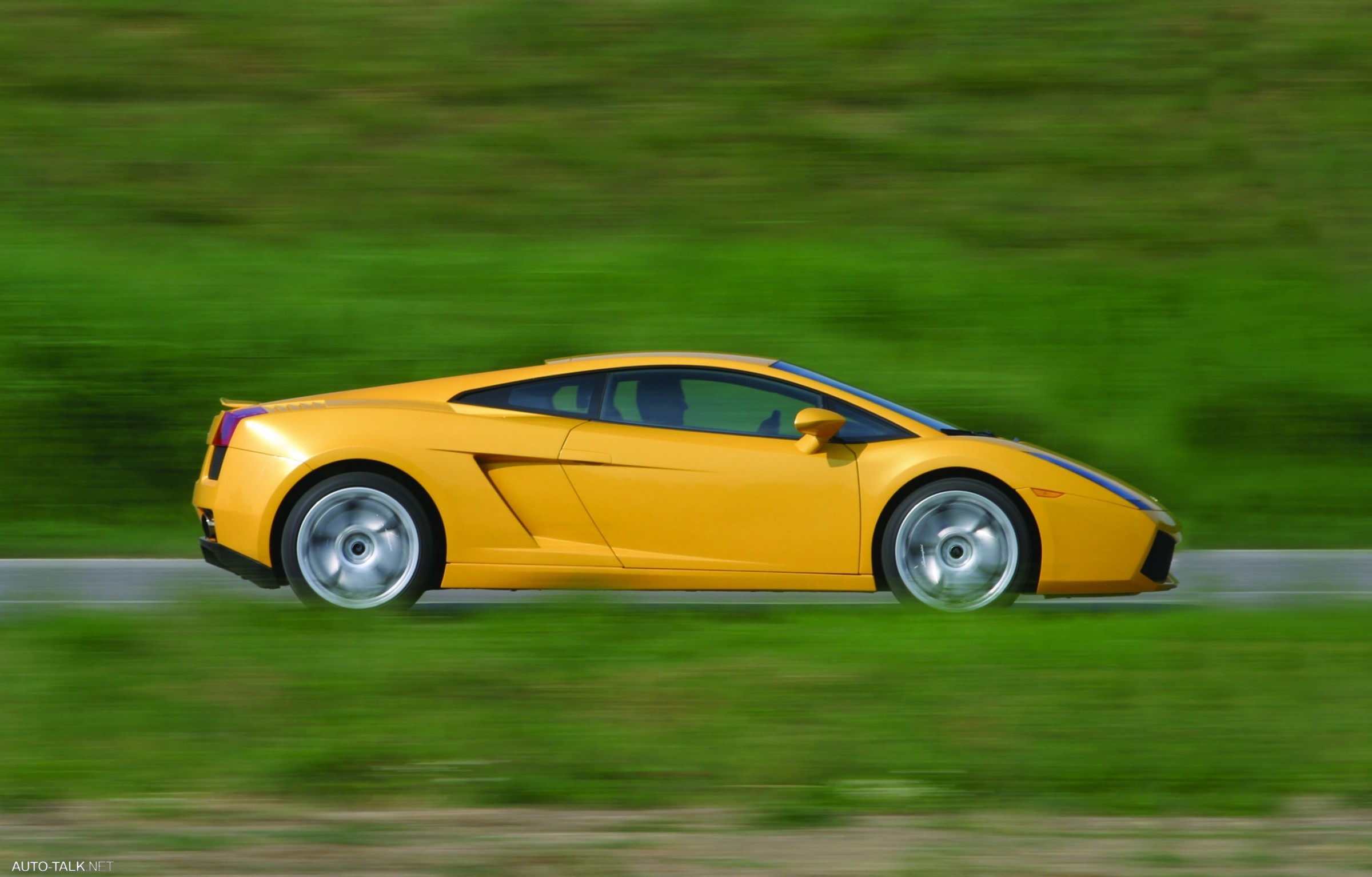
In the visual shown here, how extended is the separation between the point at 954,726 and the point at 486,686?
5.17 ft

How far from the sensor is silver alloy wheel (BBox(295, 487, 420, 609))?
21.5 feet

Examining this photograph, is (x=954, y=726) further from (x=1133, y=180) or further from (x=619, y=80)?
(x=619, y=80)

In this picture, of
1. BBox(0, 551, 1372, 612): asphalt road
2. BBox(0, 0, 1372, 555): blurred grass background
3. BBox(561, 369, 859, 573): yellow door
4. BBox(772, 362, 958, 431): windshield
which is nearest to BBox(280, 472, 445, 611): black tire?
BBox(0, 551, 1372, 612): asphalt road

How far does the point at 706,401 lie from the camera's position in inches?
269

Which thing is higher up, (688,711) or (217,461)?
(217,461)

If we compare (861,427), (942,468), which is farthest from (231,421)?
(942,468)

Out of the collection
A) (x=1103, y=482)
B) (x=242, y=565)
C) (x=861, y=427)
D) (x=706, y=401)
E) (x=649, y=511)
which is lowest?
(x=242, y=565)

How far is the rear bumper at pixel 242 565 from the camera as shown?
259 inches

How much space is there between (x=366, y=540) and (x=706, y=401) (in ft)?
5.42

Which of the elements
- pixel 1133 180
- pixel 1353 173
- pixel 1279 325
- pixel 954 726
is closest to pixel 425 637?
pixel 954 726

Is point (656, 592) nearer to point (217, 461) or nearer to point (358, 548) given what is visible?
point (358, 548)

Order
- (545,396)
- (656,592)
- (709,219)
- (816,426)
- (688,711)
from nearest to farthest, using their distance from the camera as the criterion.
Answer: (688,711)
(816,426)
(545,396)
(656,592)
(709,219)

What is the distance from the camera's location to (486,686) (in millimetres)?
5070

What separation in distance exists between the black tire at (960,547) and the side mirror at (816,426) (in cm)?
44
